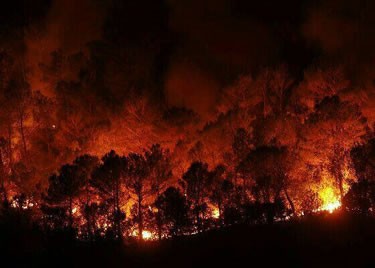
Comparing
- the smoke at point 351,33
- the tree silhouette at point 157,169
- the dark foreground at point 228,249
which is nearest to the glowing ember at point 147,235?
the tree silhouette at point 157,169

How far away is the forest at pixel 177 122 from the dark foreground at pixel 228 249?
242 millimetres

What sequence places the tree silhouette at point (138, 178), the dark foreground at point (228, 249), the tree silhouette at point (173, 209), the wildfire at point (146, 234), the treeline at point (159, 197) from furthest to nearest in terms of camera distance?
1. the wildfire at point (146, 234)
2. the tree silhouette at point (138, 178)
3. the treeline at point (159, 197)
4. the tree silhouette at point (173, 209)
5. the dark foreground at point (228, 249)

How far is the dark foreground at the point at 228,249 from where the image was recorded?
40.7ft

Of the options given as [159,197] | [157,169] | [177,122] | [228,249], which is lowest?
[228,249]

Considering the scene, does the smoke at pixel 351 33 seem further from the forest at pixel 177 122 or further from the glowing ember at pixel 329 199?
the glowing ember at pixel 329 199

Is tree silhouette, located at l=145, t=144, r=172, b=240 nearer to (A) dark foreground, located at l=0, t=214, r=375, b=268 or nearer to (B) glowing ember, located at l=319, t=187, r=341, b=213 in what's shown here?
(A) dark foreground, located at l=0, t=214, r=375, b=268

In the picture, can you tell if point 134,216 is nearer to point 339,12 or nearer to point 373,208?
point 373,208

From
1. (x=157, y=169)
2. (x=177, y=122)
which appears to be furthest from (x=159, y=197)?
(x=177, y=122)

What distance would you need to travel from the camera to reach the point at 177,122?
21.8m

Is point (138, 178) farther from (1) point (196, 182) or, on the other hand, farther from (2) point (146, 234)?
(2) point (146, 234)

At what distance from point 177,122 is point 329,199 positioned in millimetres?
6313

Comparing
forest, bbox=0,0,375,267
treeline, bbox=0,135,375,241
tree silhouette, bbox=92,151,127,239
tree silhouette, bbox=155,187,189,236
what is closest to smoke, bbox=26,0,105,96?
forest, bbox=0,0,375,267

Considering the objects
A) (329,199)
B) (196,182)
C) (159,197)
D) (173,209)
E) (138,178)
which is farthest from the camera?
(329,199)

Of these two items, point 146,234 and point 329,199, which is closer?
point 146,234
